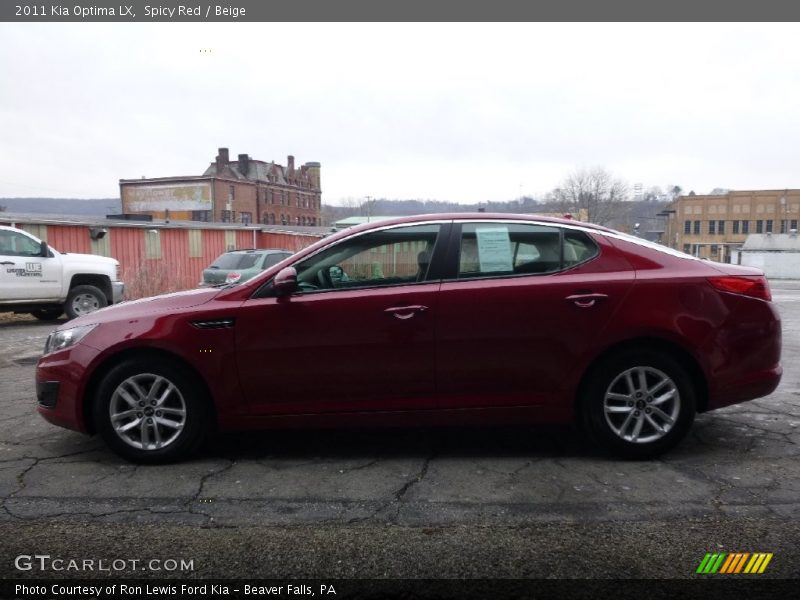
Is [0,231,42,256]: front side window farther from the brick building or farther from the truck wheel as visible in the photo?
the brick building

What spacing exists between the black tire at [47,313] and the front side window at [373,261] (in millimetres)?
10515

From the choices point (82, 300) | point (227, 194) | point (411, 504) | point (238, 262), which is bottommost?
point (411, 504)

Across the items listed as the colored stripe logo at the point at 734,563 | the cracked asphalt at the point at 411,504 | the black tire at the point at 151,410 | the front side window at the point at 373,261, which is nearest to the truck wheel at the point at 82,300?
the cracked asphalt at the point at 411,504

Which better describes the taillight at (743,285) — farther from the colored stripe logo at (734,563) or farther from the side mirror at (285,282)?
the side mirror at (285,282)

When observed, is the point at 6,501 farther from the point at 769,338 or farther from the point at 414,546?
the point at 769,338

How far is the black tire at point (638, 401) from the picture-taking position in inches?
161

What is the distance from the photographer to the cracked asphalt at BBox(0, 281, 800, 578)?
2.92 m

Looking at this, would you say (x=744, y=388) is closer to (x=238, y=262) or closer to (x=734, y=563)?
(x=734, y=563)

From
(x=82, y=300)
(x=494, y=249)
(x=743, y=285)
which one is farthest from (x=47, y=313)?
(x=743, y=285)

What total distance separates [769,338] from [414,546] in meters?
2.80

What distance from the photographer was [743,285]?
4.21 meters

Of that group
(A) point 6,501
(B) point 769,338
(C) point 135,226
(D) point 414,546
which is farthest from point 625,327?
(C) point 135,226

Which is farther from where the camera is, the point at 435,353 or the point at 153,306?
the point at 153,306

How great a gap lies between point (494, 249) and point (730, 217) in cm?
8626
